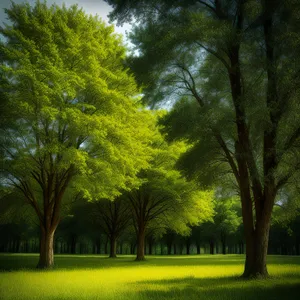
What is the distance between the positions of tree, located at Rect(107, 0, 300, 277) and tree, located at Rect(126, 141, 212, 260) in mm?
11238

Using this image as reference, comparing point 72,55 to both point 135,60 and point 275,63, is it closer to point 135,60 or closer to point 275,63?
point 135,60

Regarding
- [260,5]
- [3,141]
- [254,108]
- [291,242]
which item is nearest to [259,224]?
[254,108]

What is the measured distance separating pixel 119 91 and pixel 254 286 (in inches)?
550

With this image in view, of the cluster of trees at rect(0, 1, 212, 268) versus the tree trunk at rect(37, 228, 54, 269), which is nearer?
the cluster of trees at rect(0, 1, 212, 268)

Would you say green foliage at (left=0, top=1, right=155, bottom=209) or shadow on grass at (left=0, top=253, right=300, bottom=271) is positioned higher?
green foliage at (left=0, top=1, right=155, bottom=209)

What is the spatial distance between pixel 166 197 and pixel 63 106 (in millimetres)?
16213

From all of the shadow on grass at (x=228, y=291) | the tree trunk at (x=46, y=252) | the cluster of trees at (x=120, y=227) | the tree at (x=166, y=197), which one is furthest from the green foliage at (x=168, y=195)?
the shadow on grass at (x=228, y=291)

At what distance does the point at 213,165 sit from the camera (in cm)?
1691

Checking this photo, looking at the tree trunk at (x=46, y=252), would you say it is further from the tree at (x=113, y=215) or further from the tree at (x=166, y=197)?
the tree at (x=113, y=215)

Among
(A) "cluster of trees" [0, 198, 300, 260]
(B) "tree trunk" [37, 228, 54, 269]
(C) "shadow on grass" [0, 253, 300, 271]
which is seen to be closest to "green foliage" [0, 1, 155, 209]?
(B) "tree trunk" [37, 228, 54, 269]

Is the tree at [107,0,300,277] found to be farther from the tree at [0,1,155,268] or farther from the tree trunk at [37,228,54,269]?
the tree trunk at [37,228,54,269]

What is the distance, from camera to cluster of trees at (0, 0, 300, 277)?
42.5 feet

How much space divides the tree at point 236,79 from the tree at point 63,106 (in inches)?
162

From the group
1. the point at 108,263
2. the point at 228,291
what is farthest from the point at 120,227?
the point at 228,291
